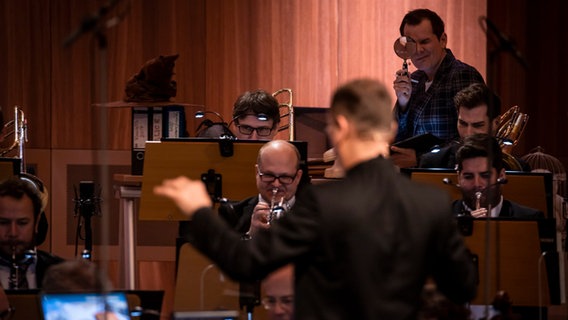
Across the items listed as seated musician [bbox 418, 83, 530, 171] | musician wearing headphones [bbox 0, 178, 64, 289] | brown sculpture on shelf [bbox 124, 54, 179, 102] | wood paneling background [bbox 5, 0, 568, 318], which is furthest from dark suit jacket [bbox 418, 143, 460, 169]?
wood paneling background [bbox 5, 0, 568, 318]

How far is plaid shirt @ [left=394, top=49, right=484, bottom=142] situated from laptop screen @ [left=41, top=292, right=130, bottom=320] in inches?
114

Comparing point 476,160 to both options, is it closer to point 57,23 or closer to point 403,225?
point 403,225

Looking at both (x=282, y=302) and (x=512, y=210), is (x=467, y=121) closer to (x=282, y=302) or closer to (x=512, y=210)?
(x=512, y=210)

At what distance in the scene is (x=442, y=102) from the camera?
6.04 m

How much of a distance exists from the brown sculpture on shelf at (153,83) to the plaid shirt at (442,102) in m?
1.32

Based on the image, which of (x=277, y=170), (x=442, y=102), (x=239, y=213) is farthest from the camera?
(x=442, y=102)

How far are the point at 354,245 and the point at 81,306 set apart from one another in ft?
3.40

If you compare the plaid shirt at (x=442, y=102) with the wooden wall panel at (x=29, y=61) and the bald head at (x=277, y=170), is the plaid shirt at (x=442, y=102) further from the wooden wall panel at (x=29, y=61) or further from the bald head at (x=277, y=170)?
the wooden wall panel at (x=29, y=61)

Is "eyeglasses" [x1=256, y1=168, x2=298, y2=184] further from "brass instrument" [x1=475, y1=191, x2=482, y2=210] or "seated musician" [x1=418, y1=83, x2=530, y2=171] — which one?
"seated musician" [x1=418, y1=83, x2=530, y2=171]

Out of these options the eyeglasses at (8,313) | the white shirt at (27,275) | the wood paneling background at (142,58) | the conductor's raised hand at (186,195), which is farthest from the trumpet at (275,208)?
the wood paneling background at (142,58)

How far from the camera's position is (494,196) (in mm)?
4875

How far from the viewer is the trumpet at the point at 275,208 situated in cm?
463

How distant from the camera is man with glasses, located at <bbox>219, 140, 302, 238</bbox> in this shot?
4875 millimetres

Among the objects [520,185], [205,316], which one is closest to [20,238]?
[205,316]
